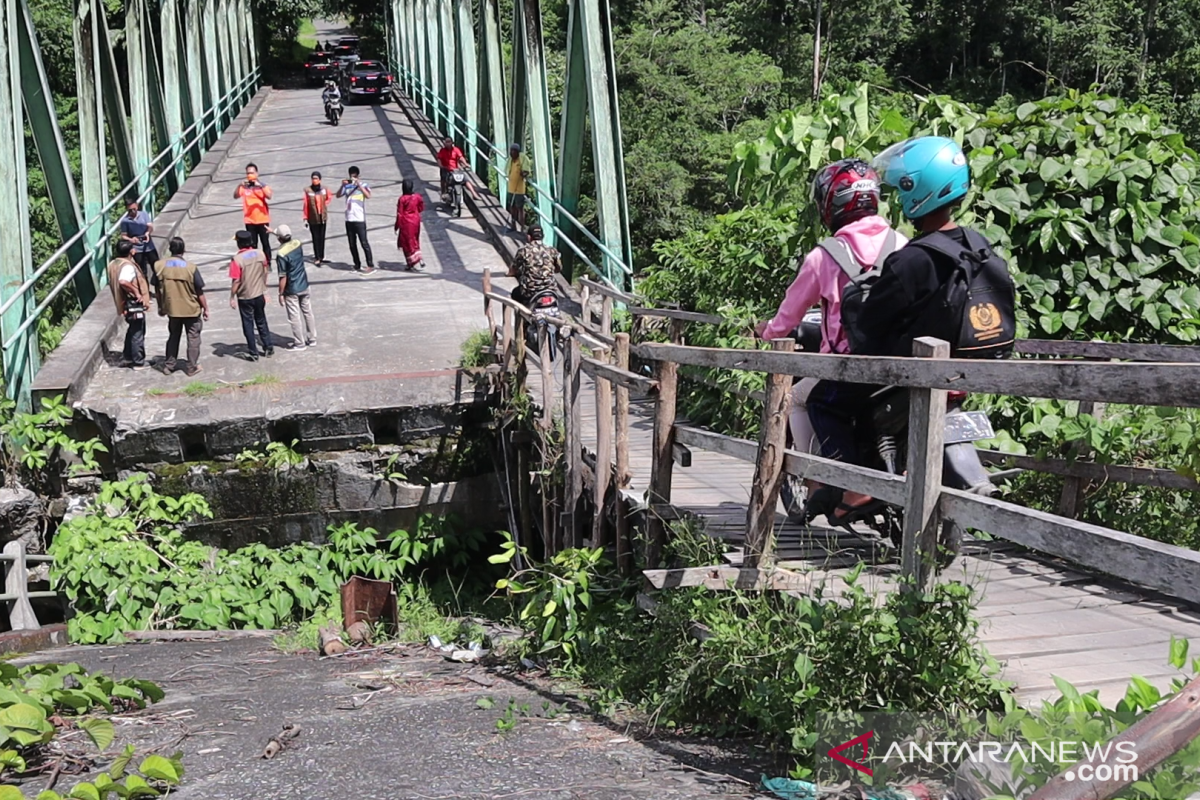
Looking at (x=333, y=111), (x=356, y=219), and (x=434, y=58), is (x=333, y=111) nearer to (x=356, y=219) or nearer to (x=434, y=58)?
(x=434, y=58)

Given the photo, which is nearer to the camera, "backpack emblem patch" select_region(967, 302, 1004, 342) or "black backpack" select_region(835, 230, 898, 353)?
"backpack emblem patch" select_region(967, 302, 1004, 342)

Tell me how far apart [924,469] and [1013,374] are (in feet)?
1.70

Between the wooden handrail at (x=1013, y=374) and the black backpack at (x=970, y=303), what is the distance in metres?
0.43

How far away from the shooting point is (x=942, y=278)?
3.97 metres

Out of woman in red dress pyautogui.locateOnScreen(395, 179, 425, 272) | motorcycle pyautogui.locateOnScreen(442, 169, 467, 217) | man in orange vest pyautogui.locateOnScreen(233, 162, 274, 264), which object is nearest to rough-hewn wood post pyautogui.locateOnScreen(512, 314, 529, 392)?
woman in red dress pyautogui.locateOnScreen(395, 179, 425, 272)

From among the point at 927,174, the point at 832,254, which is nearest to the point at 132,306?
the point at 832,254

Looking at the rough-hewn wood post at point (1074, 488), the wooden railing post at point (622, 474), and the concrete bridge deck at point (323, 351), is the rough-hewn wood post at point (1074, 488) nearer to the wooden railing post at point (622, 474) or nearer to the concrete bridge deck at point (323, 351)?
the wooden railing post at point (622, 474)

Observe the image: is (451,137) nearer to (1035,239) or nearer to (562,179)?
(562,179)

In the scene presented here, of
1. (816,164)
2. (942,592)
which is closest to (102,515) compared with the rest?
(816,164)

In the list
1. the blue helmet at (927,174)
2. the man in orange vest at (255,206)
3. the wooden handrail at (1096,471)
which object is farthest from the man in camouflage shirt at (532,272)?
the blue helmet at (927,174)

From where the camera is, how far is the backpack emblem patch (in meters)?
3.99

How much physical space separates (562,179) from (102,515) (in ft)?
24.3

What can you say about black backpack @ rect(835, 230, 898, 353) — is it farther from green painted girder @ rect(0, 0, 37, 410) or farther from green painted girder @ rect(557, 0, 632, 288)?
green painted girder @ rect(557, 0, 632, 288)

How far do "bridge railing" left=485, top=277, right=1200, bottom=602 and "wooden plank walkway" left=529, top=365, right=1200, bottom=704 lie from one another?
0.24 m
